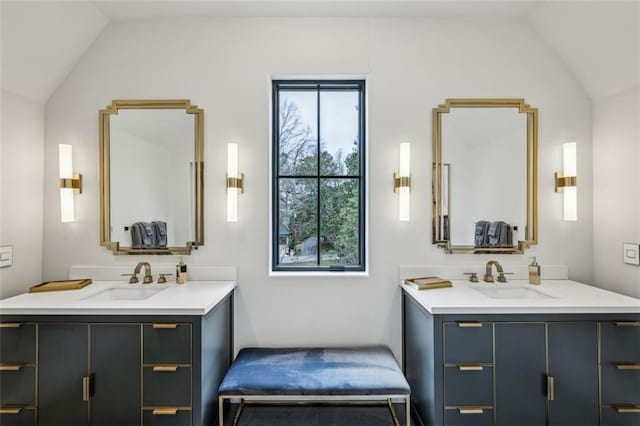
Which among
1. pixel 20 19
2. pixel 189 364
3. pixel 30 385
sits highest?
pixel 20 19

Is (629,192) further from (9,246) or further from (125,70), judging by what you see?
(9,246)

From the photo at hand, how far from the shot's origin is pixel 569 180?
7.08 feet

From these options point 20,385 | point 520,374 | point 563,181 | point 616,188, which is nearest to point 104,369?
point 20,385

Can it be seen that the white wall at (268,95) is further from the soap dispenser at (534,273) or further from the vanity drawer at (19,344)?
the vanity drawer at (19,344)

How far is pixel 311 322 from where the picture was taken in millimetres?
2195

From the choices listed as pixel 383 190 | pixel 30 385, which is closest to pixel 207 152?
pixel 383 190

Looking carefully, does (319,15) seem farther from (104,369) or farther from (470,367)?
(104,369)

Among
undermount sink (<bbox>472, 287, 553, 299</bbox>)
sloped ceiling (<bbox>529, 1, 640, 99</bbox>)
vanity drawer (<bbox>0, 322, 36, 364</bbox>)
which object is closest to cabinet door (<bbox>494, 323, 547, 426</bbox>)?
undermount sink (<bbox>472, 287, 553, 299</bbox>)

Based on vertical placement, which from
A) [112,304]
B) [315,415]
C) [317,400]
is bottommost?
[315,415]

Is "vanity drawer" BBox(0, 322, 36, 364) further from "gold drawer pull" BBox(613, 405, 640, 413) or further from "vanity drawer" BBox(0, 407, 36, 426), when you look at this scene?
"gold drawer pull" BBox(613, 405, 640, 413)

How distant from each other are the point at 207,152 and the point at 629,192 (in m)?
2.78

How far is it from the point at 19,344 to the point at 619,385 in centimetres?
315

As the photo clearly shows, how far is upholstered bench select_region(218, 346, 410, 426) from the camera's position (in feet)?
5.36

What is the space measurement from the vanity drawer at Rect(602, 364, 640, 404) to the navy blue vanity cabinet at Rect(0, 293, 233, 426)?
210cm
